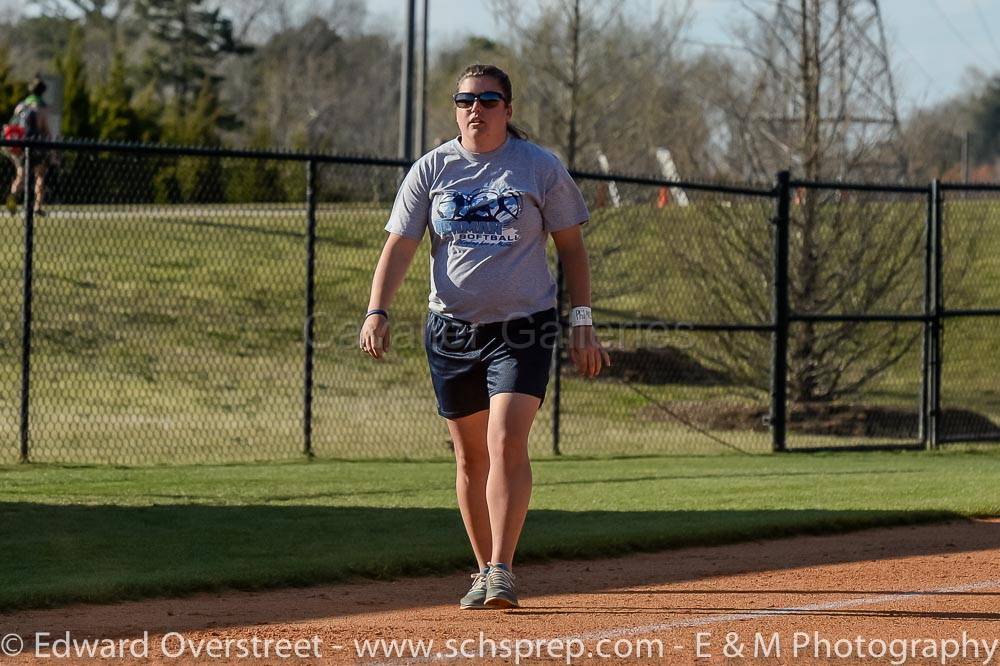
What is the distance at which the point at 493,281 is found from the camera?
5.54 metres

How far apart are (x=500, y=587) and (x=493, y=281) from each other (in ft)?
3.91

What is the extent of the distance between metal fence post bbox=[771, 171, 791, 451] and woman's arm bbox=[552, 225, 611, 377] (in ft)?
25.0

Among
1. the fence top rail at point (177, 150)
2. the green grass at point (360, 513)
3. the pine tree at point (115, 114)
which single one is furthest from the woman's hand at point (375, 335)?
the pine tree at point (115, 114)

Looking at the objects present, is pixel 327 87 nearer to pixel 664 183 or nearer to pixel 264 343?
pixel 264 343

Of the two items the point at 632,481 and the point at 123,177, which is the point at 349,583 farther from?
the point at 123,177

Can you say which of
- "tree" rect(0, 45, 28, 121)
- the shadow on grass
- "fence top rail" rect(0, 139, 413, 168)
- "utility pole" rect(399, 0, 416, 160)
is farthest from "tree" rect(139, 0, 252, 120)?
the shadow on grass

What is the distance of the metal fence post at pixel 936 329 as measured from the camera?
13578mm

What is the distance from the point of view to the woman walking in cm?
553

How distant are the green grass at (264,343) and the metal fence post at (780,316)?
2.20 feet

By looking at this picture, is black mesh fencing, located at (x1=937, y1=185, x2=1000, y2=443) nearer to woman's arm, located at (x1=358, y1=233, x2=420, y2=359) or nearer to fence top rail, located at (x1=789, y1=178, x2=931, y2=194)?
fence top rail, located at (x1=789, y1=178, x2=931, y2=194)

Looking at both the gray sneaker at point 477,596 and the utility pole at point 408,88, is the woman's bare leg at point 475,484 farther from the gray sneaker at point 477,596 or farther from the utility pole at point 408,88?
the utility pole at point 408,88

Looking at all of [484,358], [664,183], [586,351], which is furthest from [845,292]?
[484,358]

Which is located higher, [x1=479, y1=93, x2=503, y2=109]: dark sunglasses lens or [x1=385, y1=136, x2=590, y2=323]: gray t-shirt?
[x1=479, y1=93, x2=503, y2=109]: dark sunglasses lens

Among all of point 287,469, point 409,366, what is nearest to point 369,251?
point 409,366
